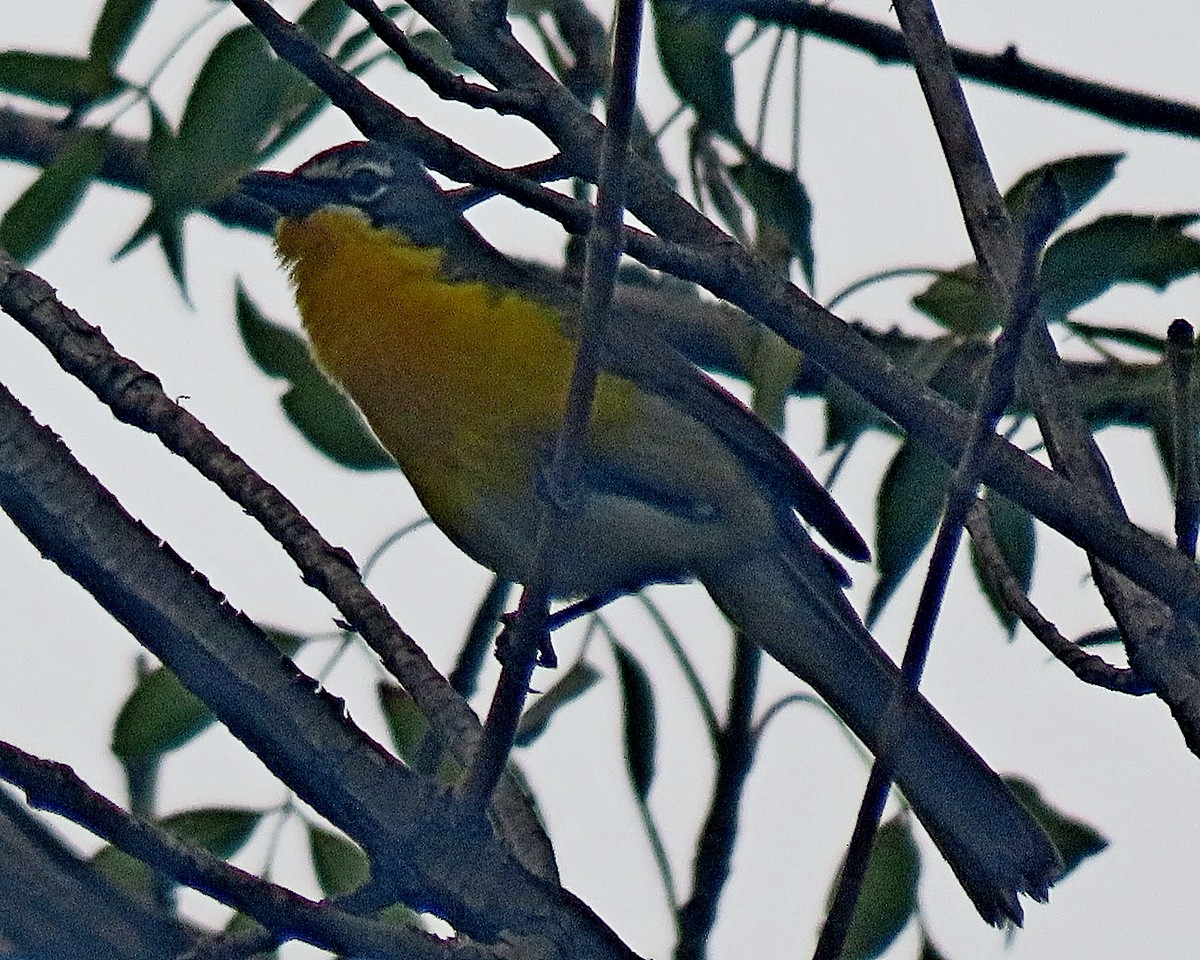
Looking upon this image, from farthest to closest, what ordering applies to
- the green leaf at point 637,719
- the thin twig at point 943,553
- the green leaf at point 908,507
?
the green leaf at point 637,719
the green leaf at point 908,507
the thin twig at point 943,553

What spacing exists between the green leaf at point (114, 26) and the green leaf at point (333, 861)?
52.5 inches

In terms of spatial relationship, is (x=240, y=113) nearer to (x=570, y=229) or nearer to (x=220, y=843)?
(x=570, y=229)

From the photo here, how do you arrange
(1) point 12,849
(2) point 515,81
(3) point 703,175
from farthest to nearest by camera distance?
(3) point 703,175 < (2) point 515,81 < (1) point 12,849

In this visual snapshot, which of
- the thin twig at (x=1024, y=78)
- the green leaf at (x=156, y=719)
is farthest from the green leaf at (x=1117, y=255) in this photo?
the green leaf at (x=156, y=719)

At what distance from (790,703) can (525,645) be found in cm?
141

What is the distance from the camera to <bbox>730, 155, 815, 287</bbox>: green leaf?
300 cm

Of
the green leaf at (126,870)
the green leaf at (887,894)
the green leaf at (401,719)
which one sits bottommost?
the green leaf at (126,870)

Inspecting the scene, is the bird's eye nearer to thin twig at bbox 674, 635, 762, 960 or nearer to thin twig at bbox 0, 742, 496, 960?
thin twig at bbox 674, 635, 762, 960

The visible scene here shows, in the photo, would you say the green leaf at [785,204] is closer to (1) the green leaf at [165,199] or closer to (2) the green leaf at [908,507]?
(2) the green leaf at [908,507]

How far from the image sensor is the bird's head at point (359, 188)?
12.0 feet

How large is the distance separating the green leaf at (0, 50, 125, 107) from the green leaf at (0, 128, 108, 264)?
9 centimetres

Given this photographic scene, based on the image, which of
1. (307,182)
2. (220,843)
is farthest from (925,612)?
(307,182)

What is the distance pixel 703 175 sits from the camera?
337cm

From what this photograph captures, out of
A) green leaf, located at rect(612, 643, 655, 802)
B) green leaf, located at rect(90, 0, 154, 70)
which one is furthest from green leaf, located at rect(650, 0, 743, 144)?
green leaf, located at rect(612, 643, 655, 802)
